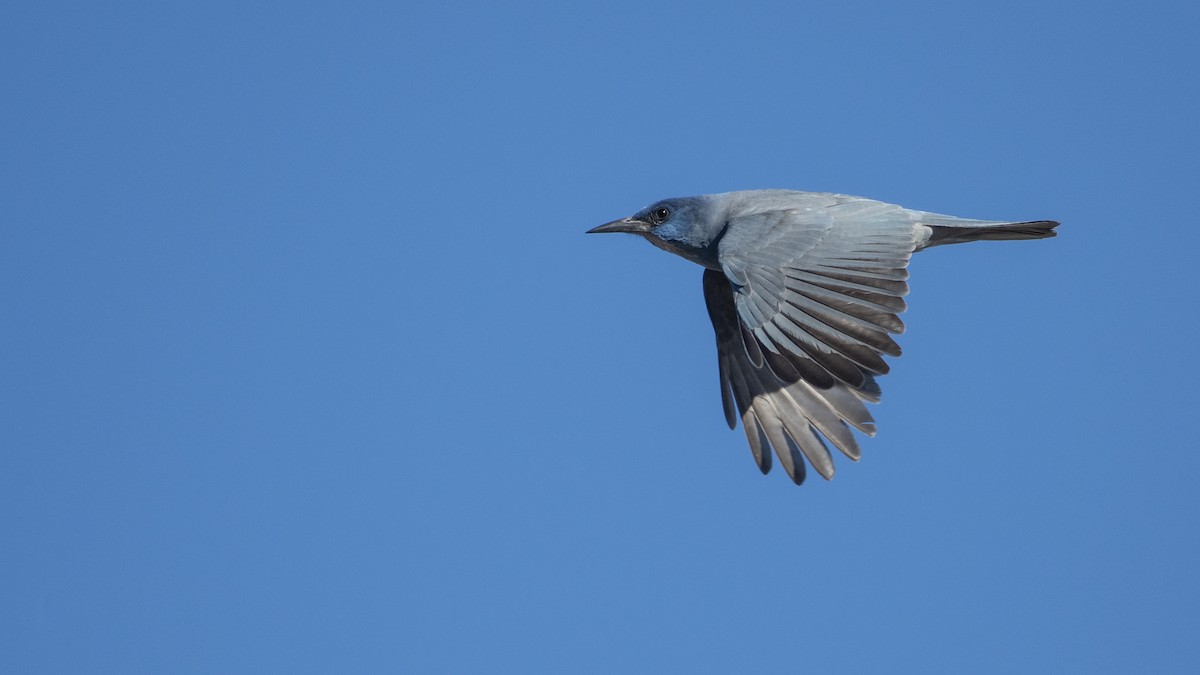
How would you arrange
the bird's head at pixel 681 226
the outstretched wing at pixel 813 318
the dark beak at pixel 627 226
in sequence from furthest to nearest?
the dark beak at pixel 627 226
the bird's head at pixel 681 226
the outstretched wing at pixel 813 318

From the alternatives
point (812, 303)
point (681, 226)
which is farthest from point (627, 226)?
point (812, 303)

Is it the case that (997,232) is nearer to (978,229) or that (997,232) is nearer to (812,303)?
→ (978,229)

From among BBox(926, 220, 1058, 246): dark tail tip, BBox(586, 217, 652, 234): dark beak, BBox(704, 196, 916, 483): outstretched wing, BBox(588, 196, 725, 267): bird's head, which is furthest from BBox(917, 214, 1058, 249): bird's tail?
BBox(586, 217, 652, 234): dark beak

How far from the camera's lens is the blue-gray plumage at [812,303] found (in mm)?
10547

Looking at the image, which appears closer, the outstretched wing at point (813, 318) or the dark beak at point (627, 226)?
the outstretched wing at point (813, 318)

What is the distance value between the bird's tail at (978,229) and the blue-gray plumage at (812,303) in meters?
0.01

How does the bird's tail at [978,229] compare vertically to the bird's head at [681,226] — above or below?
below

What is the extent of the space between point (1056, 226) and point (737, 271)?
3.25 metres

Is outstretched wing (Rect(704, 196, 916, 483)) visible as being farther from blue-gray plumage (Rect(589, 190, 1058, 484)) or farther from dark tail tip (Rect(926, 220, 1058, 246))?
dark tail tip (Rect(926, 220, 1058, 246))

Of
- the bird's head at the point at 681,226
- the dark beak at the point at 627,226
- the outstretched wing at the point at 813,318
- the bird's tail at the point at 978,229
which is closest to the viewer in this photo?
the outstretched wing at the point at 813,318

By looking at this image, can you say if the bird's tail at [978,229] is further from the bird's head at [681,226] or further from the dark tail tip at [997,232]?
the bird's head at [681,226]

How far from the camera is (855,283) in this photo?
35.3 feet

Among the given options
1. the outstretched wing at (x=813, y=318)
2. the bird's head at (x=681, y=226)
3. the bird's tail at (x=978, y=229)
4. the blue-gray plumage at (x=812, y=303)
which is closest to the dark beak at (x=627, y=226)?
the bird's head at (x=681, y=226)

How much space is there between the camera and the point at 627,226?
13.7 meters
